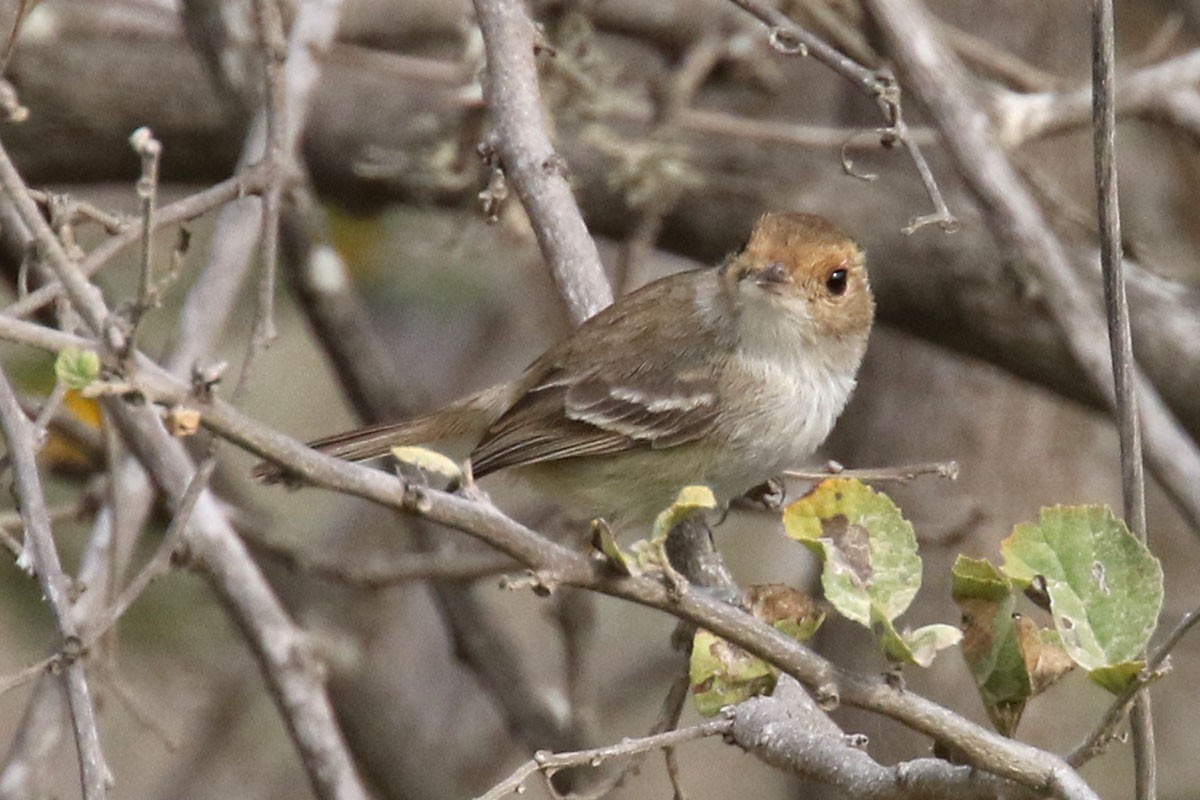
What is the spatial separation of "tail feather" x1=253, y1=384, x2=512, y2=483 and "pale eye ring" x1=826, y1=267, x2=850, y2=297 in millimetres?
942

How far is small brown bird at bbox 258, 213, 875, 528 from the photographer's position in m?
3.69

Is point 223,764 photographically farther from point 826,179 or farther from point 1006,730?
point 1006,730

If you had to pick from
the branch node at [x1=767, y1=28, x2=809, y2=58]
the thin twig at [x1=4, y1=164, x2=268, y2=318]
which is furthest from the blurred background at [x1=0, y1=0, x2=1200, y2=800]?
the branch node at [x1=767, y1=28, x2=809, y2=58]

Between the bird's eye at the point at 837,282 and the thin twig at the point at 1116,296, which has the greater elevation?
the thin twig at the point at 1116,296

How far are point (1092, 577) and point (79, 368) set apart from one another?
104 cm

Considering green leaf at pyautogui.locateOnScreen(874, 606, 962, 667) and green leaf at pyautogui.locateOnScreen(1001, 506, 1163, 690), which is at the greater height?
green leaf at pyautogui.locateOnScreen(1001, 506, 1163, 690)

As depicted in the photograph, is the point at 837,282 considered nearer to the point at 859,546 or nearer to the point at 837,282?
the point at 837,282

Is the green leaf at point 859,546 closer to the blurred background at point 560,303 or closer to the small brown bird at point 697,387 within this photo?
the small brown bird at point 697,387

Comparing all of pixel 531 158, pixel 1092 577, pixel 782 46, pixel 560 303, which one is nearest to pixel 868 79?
pixel 782 46

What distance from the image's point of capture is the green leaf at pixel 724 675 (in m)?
1.99

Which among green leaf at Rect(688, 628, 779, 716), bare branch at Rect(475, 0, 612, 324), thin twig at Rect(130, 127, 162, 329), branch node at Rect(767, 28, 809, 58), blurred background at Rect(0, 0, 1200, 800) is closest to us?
thin twig at Rect(130, 127, 162, 329)

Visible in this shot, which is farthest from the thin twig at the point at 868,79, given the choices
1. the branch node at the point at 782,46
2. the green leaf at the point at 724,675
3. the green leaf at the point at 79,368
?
the green leaf at the point at 79,368

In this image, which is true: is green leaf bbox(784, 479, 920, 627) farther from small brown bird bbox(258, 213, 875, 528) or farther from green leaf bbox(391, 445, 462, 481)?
small brown bird bbox(258, 213, 875, 528)

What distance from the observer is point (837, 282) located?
3.75m
